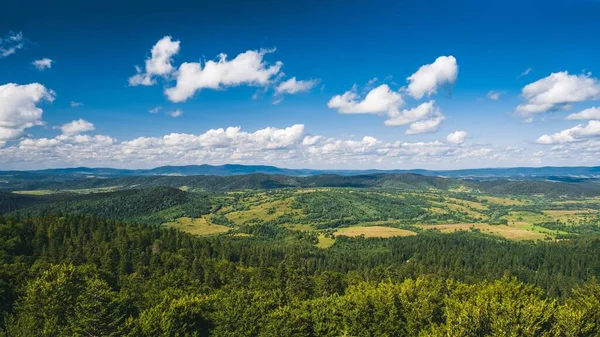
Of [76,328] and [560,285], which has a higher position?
[76,328]

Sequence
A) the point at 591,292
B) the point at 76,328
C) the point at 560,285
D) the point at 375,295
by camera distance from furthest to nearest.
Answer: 1. the point at 560,285
2. the point at 591,292
3. the point at 375,295
4. the point at 76,328

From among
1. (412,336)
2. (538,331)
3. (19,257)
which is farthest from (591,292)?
(19,257)

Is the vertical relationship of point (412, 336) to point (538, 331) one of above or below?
below

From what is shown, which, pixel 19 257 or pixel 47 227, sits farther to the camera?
pixel 47 227

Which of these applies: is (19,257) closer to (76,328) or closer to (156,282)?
(156,282)

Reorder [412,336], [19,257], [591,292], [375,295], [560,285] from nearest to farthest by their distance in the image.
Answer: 1. [412,336]
2. [375,295]
3. [591,292]
4. [19,257]
5. [560,285]

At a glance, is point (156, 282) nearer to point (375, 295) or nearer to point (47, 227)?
point (375, 295)

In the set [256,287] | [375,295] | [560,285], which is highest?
[375,295]

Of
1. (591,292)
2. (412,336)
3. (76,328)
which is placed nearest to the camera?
(76,328)

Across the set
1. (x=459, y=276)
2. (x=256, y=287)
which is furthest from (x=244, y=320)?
(x=459, y=276)
